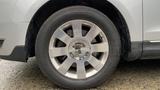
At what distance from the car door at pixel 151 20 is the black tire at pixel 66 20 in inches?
12.8

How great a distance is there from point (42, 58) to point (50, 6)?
577 millimetres

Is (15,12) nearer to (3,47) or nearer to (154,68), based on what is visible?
(3,47)

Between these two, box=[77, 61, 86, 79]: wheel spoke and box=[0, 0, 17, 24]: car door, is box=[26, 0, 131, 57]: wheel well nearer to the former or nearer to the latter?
box=[0, 0, 17, 24]: car door

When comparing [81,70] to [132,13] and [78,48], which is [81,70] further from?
[132,13]

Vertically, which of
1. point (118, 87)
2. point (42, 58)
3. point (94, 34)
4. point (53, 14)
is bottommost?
point (118, 87)

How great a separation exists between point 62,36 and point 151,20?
38.5 inches

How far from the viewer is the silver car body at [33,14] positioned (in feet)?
11.1

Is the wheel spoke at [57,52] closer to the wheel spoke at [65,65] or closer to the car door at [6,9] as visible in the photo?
the wheel spoke at [65,65]

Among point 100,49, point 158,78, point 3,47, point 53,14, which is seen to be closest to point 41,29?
point 53,14

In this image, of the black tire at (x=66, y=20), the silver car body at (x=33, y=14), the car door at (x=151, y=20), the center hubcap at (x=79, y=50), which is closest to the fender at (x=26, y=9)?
the silver car body at (x=33, y=14)

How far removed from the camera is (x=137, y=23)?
3525mm

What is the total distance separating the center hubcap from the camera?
11.7ft

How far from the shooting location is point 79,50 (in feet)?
11.8

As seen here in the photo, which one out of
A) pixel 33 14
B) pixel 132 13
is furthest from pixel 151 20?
pixel 33 14
